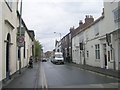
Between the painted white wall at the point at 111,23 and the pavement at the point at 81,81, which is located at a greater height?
the painted white wall at the point at 111,23

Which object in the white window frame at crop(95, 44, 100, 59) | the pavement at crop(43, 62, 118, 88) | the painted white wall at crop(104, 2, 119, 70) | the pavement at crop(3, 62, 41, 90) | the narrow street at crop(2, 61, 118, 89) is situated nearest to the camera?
the pavement at crop(43, 62, 118, 88)

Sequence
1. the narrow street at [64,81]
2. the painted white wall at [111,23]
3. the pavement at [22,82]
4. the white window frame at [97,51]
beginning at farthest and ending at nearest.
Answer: the white window frame at [97,51] → the painted white wall at [111,23] → the pavement at [22,82] → the narrow street at [64,81]

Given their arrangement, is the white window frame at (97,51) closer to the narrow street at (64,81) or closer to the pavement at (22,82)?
the narrow street at (64,81)

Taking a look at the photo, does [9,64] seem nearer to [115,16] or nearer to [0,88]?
A: [0,88]

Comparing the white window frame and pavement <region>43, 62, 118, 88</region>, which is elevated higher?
the white window frame

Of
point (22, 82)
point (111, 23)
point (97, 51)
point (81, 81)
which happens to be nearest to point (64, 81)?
point (81, 81)

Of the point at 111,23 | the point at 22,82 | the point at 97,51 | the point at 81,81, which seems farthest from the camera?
the point at 97,51

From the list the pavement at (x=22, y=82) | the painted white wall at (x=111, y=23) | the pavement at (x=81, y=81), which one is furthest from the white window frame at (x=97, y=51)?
the pavement at (x=22, y=82)

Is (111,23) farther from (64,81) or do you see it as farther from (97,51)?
(64,81)

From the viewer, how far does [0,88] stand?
43.3ft

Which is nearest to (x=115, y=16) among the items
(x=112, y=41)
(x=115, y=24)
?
(x=115, y=24)

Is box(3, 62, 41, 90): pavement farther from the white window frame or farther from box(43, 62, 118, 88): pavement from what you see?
the white window frame

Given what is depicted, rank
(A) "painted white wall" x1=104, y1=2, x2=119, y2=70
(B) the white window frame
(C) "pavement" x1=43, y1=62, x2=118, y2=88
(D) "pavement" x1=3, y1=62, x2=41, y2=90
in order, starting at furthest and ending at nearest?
(B) the white window frame → (A) "painted white wall" x1=104, y1=2, x2=119, y2=70 → (D) "pavement" x1=3, y1=62, x2=41, y2=90 → (C) "pavement" x1=43, y1=62, x2=118, y2=88

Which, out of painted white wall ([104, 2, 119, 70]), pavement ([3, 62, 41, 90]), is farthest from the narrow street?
painted white wall ([104, 2, 119, 70])
